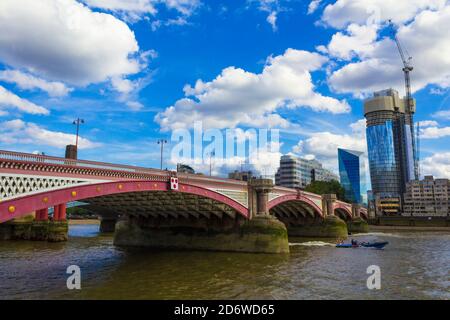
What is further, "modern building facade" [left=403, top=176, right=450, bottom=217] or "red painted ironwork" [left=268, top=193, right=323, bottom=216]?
"modern building facade" [left=403, top=176, right=450, bottom=217]

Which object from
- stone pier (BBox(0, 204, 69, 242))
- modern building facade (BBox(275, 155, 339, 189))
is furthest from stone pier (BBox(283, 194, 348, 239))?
modern building facade (BBox(275, 155, 339, 189))

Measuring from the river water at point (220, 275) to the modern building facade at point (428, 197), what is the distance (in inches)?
4911

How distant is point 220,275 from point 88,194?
10584 mm

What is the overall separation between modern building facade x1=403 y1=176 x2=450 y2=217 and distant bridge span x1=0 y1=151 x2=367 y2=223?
114362 millimetres

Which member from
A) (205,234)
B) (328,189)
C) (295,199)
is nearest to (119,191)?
(205,234)

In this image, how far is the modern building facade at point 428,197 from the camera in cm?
14725

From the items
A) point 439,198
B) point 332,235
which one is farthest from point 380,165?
point 332,235

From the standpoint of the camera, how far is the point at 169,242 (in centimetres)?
4309

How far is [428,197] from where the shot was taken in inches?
5925

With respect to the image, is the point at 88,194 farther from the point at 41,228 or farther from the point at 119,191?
the point at 41,228

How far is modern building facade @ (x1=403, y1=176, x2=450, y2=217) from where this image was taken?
14725 centimetres

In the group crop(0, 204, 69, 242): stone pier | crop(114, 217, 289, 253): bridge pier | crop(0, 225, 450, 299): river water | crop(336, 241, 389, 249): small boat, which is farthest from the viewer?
crop(0, 204, 69, 242): stone pier

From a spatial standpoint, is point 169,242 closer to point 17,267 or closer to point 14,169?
point 17,267

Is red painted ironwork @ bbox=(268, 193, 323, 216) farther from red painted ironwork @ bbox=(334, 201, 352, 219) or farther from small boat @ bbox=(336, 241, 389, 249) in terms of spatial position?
red painted ironwork @ bbox=(334, 201, 352, 219)
